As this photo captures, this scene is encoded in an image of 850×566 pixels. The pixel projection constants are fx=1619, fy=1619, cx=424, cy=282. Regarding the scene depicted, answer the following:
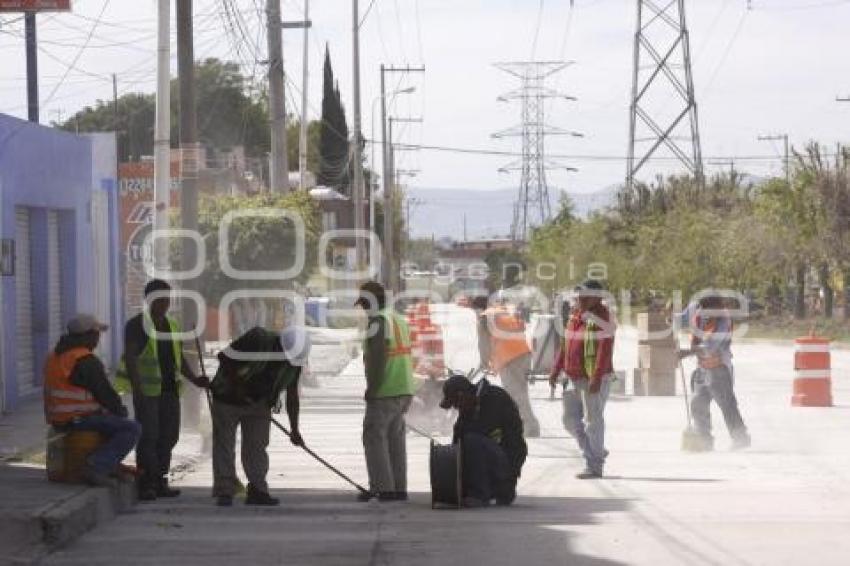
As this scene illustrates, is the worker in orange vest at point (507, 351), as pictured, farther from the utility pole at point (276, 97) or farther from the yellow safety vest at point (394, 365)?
the utility pole at point (276, 97)

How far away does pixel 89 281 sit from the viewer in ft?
86.8

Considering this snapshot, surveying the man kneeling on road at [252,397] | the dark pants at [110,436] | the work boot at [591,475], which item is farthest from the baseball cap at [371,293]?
the work boot at [591,475]

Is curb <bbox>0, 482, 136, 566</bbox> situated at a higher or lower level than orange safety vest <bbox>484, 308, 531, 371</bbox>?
lower

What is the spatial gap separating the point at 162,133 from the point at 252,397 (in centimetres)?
796

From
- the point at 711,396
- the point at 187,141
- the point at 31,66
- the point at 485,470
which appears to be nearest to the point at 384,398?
the point at 485,470

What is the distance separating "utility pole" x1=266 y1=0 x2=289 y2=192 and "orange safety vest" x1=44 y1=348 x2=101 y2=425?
18345mm

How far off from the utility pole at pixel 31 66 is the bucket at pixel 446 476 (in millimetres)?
17190

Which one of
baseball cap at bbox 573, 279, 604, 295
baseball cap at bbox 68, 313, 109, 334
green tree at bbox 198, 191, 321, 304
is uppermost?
green tree at bbox 198, 191, 321, 304

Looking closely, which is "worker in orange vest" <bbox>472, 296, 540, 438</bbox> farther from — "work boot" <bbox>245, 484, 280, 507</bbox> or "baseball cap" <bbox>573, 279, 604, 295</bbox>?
"work boot" <bbox>245, 484, 280, 507</bbox>

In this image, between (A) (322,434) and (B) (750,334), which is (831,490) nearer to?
(A) (322,434)

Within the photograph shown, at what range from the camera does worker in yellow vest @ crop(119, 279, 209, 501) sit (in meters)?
12.8

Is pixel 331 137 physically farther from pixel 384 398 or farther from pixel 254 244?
pixel 384 398

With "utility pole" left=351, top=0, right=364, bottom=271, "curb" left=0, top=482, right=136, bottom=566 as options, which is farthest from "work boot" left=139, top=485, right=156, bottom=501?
Result: "utility pole" left=351, top=0, right=364, bottom=271

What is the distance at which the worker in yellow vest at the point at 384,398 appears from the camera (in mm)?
12852
